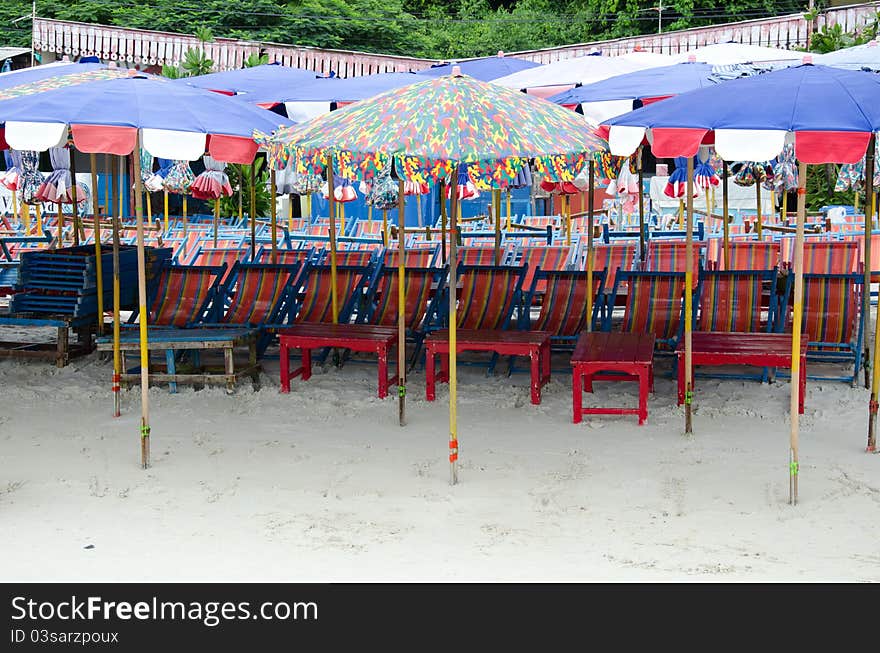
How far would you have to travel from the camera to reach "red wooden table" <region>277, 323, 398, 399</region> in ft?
25.8

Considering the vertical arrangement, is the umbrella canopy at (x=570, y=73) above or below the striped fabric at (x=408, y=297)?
above

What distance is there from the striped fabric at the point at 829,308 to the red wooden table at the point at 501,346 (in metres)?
1.95

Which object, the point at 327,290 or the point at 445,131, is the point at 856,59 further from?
the point at 327,290

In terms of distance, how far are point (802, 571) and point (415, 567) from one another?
149 cm

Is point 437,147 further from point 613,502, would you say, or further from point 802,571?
point 802,571

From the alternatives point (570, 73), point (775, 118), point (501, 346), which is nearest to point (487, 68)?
point (570, 73)

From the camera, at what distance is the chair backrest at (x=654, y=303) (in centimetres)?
867

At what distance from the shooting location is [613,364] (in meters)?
7.11

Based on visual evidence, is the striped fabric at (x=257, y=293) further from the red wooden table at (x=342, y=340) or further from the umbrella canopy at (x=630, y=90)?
the umbrella canopy at (x=630, y=90)

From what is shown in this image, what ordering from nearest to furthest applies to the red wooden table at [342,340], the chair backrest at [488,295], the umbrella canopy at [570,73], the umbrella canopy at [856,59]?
the umbrella canopy at [856,59]
the red wooden table at [342,340]
the chair backrest at [488,295]
the umbrella canopy at [570,73]

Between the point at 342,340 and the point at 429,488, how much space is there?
7.65ft

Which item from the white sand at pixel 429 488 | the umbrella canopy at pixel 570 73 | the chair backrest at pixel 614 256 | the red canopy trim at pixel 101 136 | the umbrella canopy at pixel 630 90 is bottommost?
the white sand at pixel 429 488

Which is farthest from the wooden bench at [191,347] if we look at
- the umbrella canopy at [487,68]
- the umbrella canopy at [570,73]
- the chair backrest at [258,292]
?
the umbrella canopy at [487,68]

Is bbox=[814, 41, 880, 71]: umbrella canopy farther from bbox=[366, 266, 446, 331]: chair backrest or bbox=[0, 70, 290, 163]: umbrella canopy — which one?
bbox=[366, 266, 446, 331]: chair backrest
